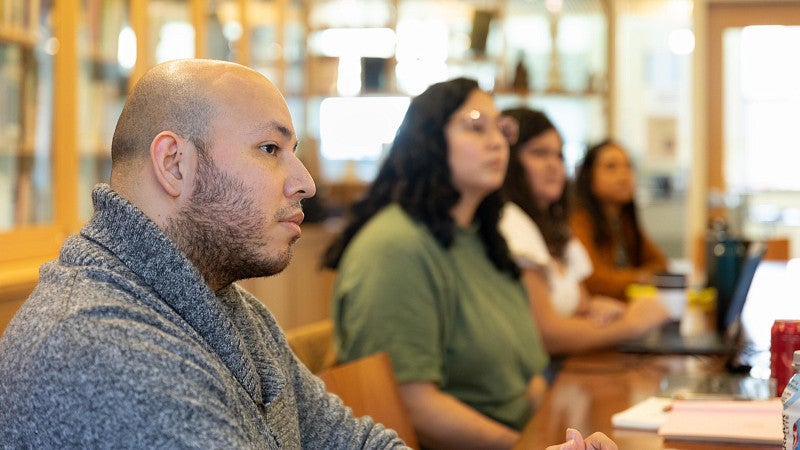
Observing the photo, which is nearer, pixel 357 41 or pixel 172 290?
pixel 172 290

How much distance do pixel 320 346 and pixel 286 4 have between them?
433cm

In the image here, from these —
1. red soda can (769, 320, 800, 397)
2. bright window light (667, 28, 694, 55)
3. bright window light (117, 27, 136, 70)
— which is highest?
bright window light (667, 28, 694, 55)

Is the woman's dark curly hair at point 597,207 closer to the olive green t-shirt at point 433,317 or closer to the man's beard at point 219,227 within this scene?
the olive green t-shirt at point 433,317

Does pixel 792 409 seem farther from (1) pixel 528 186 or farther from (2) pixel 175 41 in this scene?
(2) pixel 175 41

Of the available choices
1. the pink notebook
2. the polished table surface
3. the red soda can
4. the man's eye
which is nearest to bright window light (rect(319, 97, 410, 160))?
the polished table surface

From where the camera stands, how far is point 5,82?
2.93 metres

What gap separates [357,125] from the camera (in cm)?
675

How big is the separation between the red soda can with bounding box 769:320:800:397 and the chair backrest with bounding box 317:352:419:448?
2.16 ft

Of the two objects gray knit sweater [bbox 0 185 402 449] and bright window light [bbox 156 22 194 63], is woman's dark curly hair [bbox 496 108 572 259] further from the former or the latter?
gray knit sweater [bbox 0 185 402 449]

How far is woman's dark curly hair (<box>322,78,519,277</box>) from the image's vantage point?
7.56 feet

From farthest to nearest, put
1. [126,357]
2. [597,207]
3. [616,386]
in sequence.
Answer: [597,207], [616,386], [126,357]

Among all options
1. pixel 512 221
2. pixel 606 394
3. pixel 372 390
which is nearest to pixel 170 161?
pixel 372 390

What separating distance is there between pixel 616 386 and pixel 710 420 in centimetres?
50

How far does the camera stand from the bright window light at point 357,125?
22.0ft
